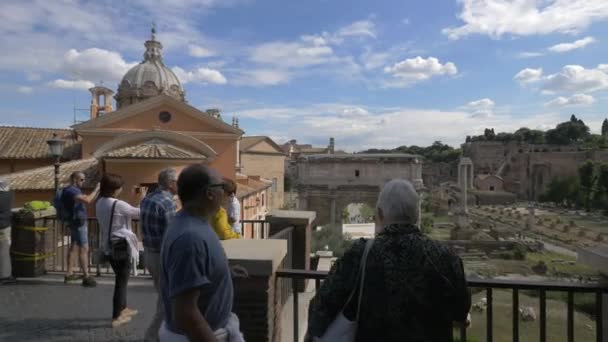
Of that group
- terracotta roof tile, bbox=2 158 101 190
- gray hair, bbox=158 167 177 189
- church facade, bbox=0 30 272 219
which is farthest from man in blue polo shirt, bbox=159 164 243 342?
terracotta roof tile, bbox=2 158 101 190

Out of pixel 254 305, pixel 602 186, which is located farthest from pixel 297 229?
pixel 602 186

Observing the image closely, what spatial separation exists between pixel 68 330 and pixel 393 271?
4315 millimetres

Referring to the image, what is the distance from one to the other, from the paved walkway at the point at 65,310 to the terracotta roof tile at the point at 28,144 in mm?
17183

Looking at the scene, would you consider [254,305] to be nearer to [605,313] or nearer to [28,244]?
[605,313]

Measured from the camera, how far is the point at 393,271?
6.85 ft

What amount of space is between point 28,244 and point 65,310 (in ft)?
6.68

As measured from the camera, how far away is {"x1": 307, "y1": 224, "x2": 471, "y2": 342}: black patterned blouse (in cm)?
208

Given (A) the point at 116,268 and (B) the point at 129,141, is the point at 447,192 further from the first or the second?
(A) the point at 116,268

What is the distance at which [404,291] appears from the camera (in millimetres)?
2072

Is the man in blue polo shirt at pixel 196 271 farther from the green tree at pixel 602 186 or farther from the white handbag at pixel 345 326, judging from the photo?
the green tree at pixel 602 186

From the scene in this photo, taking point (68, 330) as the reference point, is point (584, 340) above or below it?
below

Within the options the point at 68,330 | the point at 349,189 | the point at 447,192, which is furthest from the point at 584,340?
the point at 447,192

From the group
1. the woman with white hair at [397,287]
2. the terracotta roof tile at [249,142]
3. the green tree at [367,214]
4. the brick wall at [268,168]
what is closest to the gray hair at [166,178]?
the woman with white hair at [397,287]

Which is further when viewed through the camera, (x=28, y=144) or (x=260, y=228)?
(x=28, y=144)
